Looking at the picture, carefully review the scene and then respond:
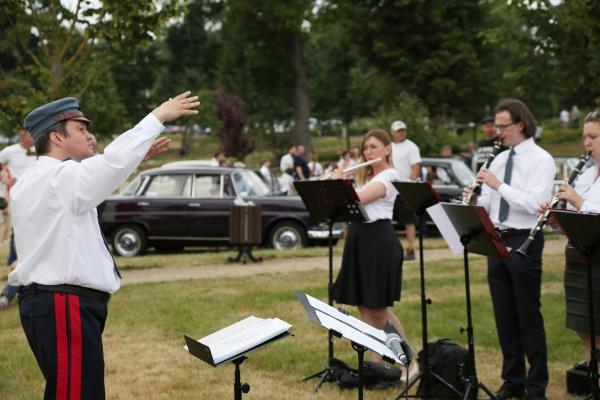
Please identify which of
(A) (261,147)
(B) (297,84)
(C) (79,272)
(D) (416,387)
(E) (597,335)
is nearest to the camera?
(C) (79,272)

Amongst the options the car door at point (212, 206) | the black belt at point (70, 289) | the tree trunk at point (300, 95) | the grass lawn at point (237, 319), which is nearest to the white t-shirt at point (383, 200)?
the grass lawn at point (237, 319)

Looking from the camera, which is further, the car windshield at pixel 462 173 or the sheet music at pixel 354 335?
Result: the car windshield at pixel 462 173

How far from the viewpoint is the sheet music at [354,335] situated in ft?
12.8

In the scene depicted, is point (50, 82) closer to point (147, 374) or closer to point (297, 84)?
point (147, 374)

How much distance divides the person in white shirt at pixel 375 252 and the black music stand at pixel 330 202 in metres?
0.22

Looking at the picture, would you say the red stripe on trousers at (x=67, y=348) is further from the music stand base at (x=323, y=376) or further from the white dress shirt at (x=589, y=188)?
the white dress shirt at (x=589, y=188)

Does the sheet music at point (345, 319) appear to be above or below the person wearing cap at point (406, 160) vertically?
below

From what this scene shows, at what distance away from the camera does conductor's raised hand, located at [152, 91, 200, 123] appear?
4062 millimetres

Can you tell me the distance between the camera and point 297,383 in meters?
7.18

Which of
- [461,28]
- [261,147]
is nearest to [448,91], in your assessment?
[461,28]

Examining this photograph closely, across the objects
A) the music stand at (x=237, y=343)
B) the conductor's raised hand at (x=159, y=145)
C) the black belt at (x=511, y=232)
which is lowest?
the music stand at (x=237, y=343)

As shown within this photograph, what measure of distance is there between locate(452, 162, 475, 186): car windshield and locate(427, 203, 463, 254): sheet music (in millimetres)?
12582

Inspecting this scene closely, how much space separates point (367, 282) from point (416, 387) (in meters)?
0.94

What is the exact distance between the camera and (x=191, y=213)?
A: 16.1 meters
